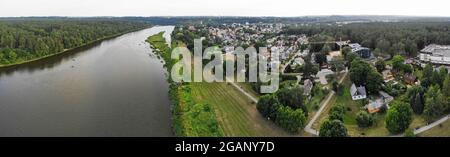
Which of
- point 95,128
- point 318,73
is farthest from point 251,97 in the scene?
point 95,128

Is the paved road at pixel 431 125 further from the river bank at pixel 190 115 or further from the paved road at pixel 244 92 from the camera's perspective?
the river bank at pixel 190 115

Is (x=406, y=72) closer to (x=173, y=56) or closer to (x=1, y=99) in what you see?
(x=173, y=56)

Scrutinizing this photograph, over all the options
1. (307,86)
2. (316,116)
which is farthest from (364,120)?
(307,86)

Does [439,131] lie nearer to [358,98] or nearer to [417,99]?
[417,99]

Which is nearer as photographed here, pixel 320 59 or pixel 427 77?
pixel 427 77

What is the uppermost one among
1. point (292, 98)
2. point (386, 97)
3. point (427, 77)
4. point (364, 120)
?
point (427, 77)
